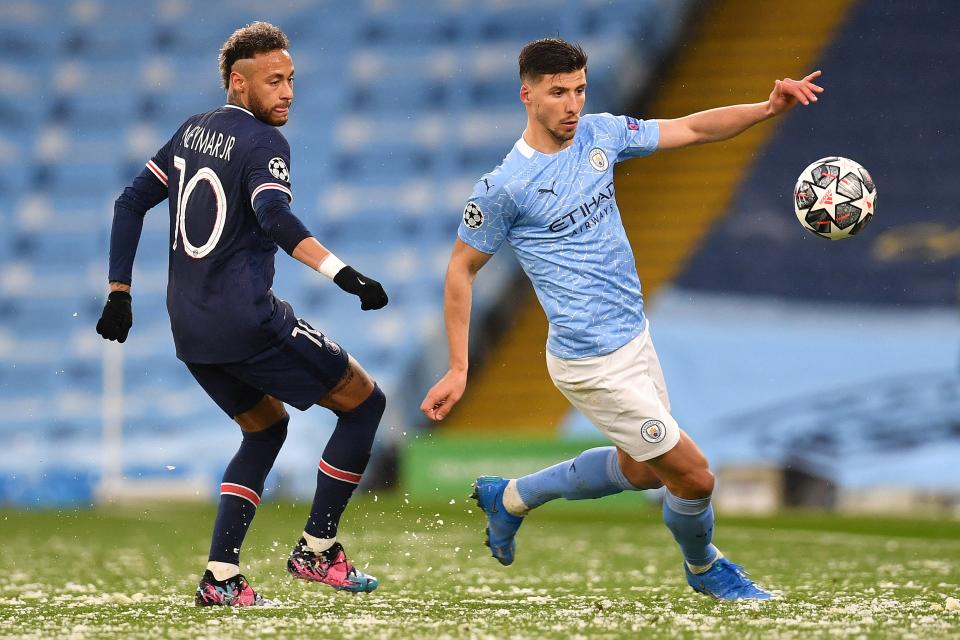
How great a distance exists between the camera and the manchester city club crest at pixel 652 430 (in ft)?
16.0

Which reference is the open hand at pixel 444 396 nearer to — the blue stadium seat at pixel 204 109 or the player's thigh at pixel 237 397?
the player's thigh at pixel 237 397

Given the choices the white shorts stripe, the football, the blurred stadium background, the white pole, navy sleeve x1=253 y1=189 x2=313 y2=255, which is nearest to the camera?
navy sleeve x1=253 y1=189 x2=313 y2=255

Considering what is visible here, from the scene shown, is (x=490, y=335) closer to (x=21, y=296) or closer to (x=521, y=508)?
(x=21, y=296)

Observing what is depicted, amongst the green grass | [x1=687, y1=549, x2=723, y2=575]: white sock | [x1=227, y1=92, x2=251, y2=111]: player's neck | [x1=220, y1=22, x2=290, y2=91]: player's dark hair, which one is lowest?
the green grass

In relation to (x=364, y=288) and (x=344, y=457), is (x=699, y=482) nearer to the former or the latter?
(x=344, y=457)

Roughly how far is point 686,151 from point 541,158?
1169cm

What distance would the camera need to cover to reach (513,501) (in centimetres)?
551

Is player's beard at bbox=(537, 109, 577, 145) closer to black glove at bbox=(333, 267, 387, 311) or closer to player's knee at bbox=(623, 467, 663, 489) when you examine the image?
black glove at bbox=(333, 267, 387, 311)

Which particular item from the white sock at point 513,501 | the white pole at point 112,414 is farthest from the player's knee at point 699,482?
the white pole at point 112,414

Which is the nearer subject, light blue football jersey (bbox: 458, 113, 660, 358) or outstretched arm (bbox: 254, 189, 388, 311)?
outstretched arm (bbox: 254, 189, 388, 311)

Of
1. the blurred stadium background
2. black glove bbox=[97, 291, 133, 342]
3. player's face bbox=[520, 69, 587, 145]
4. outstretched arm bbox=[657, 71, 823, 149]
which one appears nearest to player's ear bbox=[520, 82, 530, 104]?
player's face bbox=[520, 69, 587, 145]

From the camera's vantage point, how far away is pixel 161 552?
313 inches

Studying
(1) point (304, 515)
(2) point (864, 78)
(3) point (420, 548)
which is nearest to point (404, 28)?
(2) point (864, 78)

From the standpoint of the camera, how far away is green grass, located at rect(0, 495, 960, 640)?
4.21 meters
